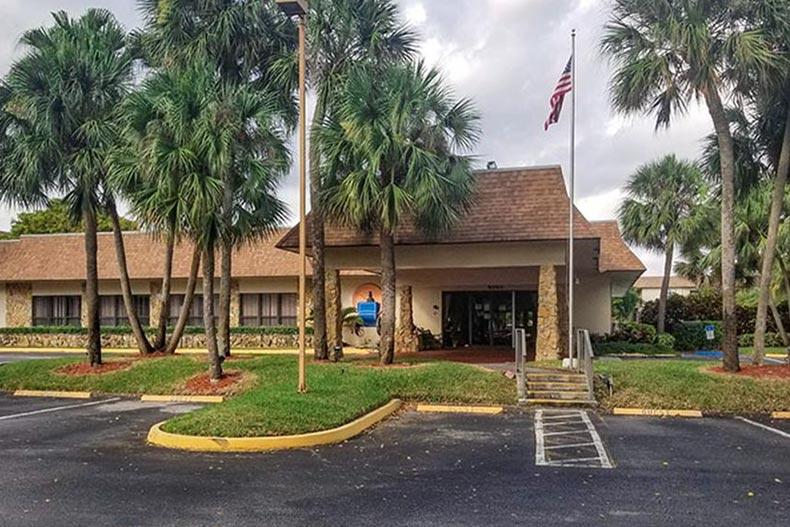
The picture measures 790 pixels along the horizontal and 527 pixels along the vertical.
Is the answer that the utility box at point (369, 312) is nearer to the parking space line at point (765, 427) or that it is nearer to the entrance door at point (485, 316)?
the entrance door at point (485, 316)

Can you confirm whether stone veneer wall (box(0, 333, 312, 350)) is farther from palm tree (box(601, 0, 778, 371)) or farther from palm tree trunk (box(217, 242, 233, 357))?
palm tree (box(601, 0, 778, 371))

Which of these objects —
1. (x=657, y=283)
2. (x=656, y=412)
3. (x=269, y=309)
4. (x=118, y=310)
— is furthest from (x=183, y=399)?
(x=657, y=283)

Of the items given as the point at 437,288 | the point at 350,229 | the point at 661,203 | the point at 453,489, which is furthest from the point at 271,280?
Result: the point at 453,489

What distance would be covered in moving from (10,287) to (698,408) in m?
29.7

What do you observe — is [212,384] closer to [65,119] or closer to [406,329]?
[65,119]

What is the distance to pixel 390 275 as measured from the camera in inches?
666

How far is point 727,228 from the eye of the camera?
48.8 feet

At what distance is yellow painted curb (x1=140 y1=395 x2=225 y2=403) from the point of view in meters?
14.6

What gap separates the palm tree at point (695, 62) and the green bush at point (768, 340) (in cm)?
1677

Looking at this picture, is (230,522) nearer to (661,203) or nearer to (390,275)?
(390,275)


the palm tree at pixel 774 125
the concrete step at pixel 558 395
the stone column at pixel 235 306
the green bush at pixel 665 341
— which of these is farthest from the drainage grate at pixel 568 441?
the stone column at pixel 235 306

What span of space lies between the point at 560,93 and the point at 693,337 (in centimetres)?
1860

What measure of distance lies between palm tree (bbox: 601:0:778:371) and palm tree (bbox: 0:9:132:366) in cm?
1278

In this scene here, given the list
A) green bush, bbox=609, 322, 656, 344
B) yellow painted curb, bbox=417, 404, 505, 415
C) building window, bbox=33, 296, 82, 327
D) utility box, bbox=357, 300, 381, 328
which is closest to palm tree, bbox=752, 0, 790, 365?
yellow painted curb, bbox=417, 404, 505, 415
